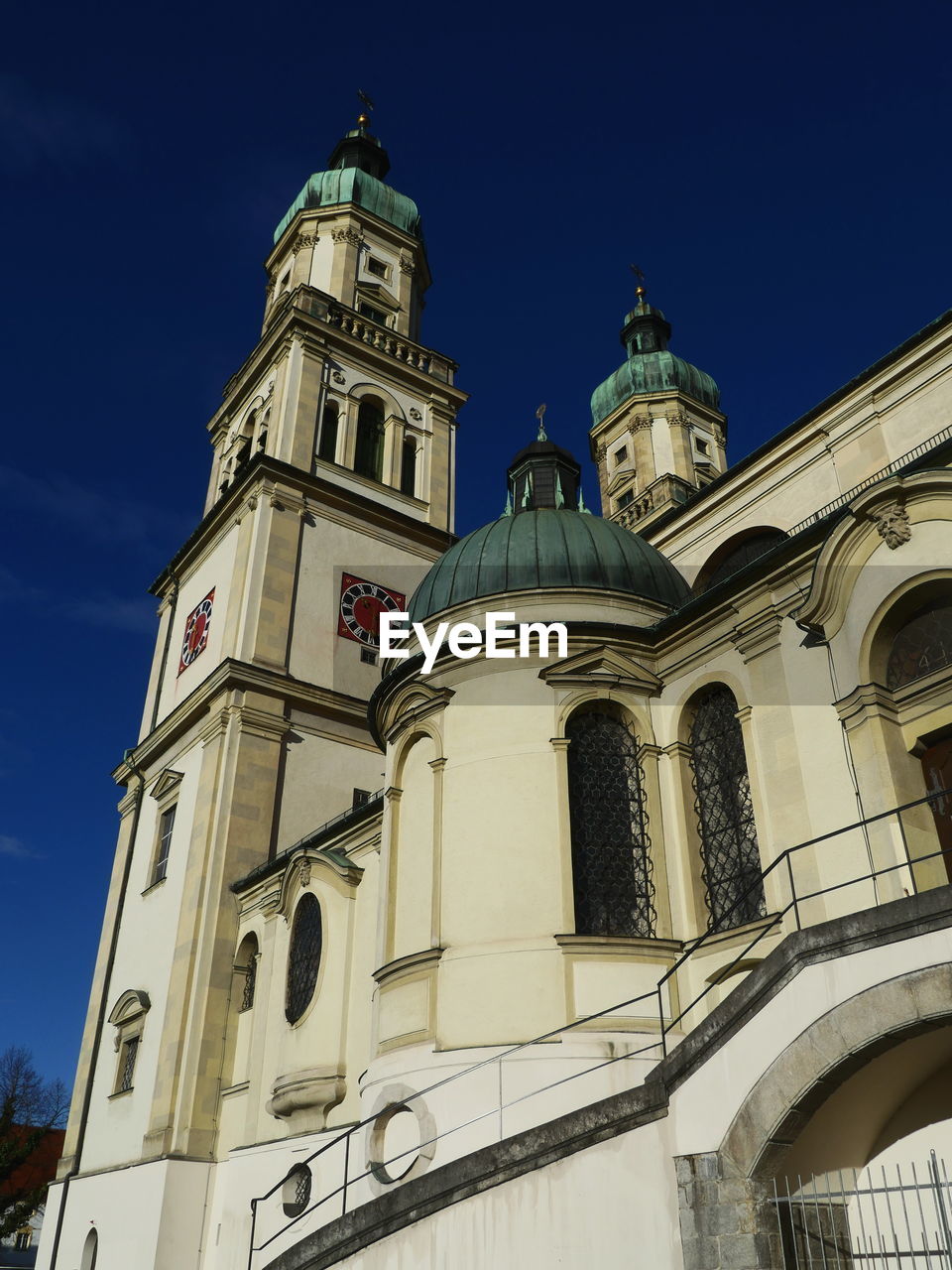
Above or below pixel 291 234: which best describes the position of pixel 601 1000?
below

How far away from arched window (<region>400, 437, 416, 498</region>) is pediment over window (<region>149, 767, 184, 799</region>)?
9744mm

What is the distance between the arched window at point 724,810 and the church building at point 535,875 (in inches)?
2.0

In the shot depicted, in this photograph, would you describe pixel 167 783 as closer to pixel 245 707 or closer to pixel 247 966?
pixel 245 707

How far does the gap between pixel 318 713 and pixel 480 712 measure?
34.1ft

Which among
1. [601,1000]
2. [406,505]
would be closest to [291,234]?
[406,505]

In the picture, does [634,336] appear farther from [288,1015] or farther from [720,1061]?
[720,1061]

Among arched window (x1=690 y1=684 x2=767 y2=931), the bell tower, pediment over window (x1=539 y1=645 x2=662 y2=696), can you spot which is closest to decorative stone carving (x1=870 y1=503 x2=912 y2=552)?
arched window (x1=690 y1=684 x2=767 y2=931)

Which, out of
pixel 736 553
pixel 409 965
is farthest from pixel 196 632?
pixel 409 965

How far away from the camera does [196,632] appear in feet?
90.0

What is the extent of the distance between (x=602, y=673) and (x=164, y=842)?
14.0 meters

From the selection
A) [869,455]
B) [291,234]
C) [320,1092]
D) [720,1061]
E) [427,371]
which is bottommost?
[720,1061]

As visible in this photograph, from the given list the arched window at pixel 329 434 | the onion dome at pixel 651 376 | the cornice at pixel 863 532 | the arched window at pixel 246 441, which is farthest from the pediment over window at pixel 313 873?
the onion dome at pixel 651 376

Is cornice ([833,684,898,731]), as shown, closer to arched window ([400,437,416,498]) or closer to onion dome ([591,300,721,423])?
arched window ([400,437,416,498])

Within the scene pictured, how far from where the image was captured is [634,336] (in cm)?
4419
